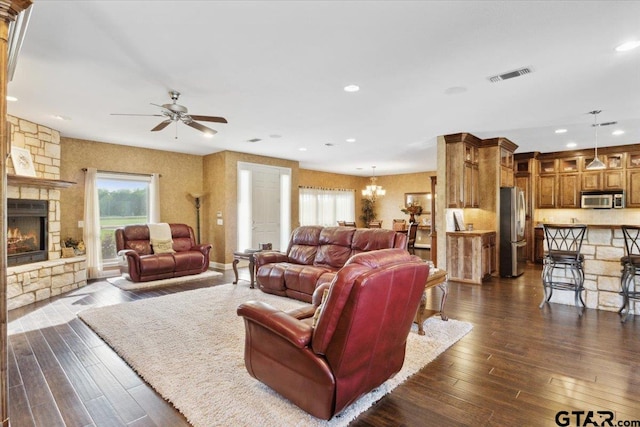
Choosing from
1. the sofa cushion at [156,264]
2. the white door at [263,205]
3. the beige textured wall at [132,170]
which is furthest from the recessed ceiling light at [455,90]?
the beige textured wall at [132,170]

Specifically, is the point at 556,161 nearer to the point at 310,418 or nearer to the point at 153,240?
the point at 310,418

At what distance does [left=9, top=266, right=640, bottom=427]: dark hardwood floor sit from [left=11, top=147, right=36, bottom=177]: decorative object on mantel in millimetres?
2290

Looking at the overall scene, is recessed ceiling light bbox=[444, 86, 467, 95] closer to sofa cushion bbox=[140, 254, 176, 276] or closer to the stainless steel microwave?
sofa cushion bbox=[140, 254, 176, 276]

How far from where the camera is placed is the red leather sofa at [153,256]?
19.0 feet

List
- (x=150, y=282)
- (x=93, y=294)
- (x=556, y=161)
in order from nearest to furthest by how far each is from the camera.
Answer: (x=93, y=294) < (x=150, y=282) < (x=556, y=161)

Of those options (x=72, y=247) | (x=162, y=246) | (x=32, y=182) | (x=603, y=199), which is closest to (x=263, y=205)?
(x=162, y=246)

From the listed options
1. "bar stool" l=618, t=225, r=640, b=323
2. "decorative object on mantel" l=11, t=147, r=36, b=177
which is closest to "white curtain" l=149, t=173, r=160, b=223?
"decorative object on mantel" l=11, t=147, r=36, b=177

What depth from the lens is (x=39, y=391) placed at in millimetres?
2377

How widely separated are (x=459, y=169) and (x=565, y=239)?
2064 millimetres

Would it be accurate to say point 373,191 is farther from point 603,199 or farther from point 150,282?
point 150,282

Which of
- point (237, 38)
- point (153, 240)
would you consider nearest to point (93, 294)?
point (153, 240)

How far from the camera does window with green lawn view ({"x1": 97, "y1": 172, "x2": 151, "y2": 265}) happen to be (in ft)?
22.4

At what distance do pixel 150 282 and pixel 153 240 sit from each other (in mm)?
956

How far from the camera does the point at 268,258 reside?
208 inches
